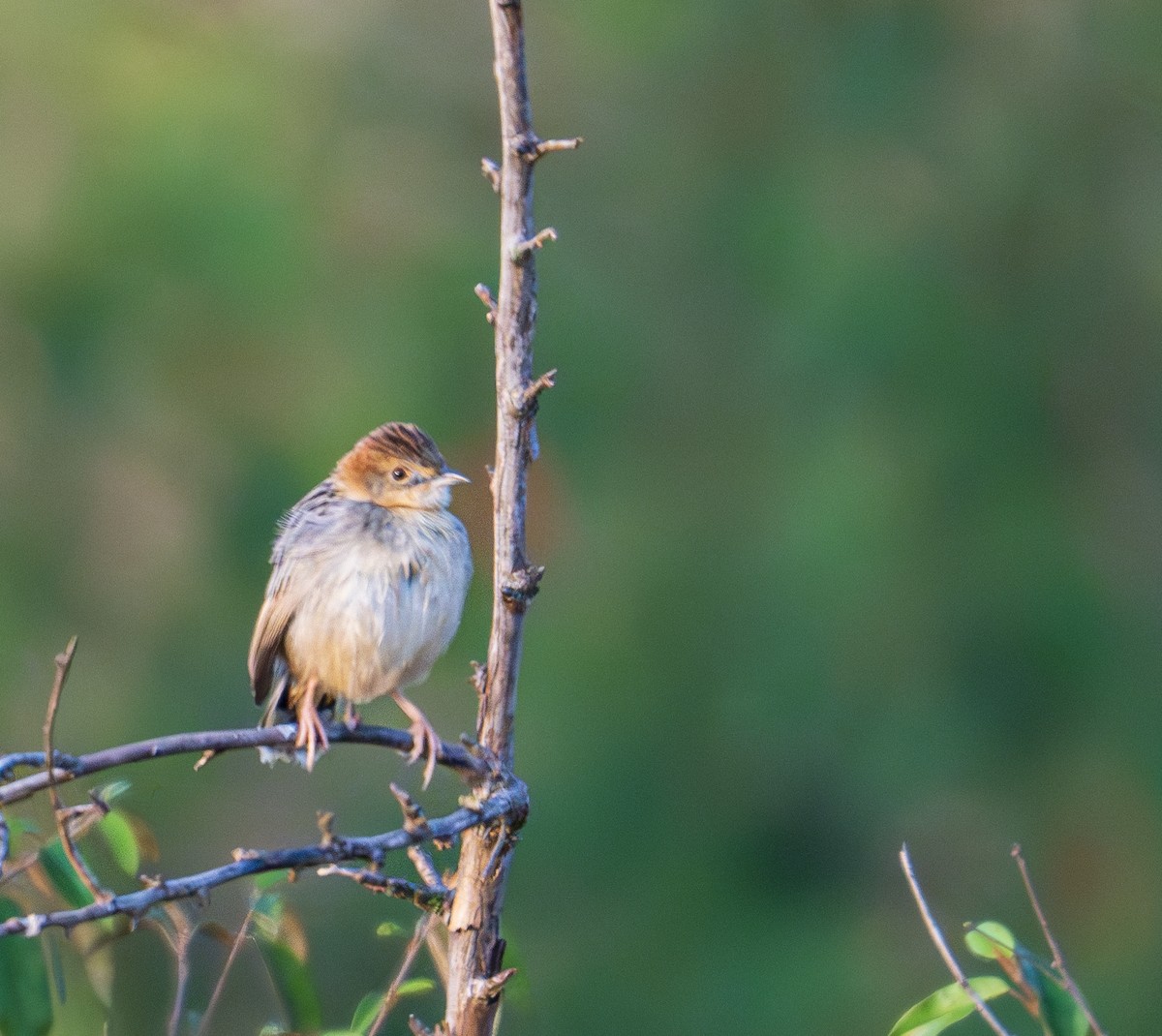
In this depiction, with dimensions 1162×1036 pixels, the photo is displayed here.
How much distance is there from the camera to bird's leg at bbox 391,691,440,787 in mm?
3188

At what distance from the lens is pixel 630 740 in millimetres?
10047

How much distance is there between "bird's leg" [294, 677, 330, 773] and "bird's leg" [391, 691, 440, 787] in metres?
0.20

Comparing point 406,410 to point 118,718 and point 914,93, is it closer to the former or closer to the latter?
point 118,718

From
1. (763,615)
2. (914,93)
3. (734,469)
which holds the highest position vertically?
(914,93)

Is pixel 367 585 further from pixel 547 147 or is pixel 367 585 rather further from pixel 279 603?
pixel 547 147

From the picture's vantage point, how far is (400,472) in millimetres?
4844

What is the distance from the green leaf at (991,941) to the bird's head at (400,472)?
83.0 inches

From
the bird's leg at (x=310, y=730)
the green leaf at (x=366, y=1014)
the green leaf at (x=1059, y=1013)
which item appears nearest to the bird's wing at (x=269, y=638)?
the bird's leg at (x=310, y=730)

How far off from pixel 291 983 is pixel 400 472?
1.59 metres

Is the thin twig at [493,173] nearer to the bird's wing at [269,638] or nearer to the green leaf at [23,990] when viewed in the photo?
the green leaf at [23,990]

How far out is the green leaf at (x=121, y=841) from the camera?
3455 millimetres

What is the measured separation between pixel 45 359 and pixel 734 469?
4.50 meters

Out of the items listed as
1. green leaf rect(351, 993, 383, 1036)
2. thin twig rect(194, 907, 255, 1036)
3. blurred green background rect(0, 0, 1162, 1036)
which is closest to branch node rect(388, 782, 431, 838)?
thin twig rect(194, 907, 255, 1036)

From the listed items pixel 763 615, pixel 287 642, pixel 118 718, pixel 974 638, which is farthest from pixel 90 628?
pixel 287 642
